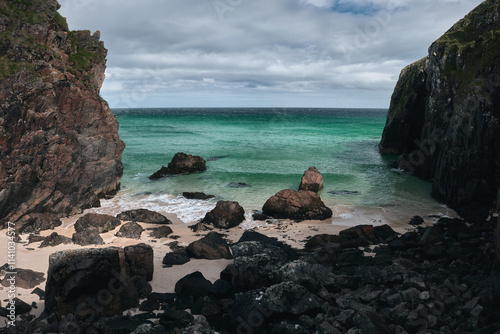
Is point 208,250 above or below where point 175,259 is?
above

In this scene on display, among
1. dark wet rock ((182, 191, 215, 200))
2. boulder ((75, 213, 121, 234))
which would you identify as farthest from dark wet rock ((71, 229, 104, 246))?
dark wet rock ((182, 191, 215, 200))

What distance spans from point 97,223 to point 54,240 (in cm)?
248

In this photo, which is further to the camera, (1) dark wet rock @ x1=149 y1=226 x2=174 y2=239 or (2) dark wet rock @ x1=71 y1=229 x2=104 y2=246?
(1) dark wet rock @ x1=149 y1=226 x2=174 y2=239

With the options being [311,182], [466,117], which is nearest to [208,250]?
[311,182]

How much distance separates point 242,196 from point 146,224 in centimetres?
878

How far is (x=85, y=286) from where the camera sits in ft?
34.6

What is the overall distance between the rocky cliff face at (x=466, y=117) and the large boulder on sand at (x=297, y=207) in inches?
342

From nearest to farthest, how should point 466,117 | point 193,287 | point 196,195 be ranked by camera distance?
point 193,287, point 466,117, point 196,195

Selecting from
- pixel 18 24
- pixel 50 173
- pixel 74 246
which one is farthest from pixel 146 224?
pixel 18 24

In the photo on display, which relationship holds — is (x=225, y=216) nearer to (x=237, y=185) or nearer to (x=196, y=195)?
(x=196, y=195)

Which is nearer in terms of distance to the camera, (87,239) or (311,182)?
(87,239)

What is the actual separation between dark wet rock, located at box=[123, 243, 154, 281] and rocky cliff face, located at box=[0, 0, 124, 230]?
888 centimetres

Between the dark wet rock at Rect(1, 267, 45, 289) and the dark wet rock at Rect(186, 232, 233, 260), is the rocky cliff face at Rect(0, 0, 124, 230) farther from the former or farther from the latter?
the dark wet rock at Rect(186, 232, 233, 260)

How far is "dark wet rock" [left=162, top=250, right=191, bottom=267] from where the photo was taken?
14.8m
